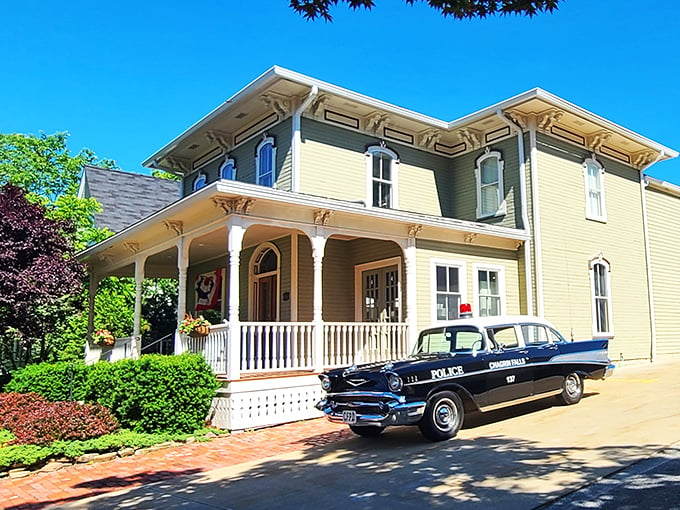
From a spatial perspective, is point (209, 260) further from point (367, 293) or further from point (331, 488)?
point (331, 488)

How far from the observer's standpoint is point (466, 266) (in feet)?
47.0

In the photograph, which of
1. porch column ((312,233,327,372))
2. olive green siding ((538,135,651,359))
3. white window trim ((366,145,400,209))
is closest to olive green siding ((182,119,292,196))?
white window trim ((366,145,400,209))

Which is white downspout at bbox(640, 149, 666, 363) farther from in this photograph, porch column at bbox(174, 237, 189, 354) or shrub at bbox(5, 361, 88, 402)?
shrub at bbox(5, 361, 88, 402)

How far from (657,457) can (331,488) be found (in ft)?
11.2

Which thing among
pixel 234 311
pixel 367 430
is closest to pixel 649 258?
pixel 367 430

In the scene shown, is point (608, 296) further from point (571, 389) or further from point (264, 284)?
point (264, 284)

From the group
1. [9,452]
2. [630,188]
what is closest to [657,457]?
[9,452]

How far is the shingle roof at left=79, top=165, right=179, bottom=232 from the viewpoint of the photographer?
2512 centimetres

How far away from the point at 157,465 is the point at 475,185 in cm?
1145

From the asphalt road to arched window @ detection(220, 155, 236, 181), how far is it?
31.1 feet

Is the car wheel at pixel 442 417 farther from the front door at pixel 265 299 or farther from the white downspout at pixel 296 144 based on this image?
the front door at pixel 265 299

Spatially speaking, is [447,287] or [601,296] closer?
[447,287]

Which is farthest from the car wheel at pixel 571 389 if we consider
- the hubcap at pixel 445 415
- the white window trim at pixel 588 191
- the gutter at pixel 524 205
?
the white window trim at pixel 588 191

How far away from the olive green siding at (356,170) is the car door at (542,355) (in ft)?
20.3
